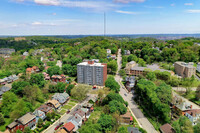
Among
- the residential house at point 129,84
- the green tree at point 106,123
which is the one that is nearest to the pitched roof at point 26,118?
the green tree at point 106,123

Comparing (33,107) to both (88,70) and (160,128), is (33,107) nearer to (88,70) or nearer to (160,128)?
(88,70)

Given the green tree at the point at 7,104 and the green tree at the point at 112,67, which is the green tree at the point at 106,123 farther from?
the green tree at the point at 112,67

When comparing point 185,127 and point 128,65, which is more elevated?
point 128,65

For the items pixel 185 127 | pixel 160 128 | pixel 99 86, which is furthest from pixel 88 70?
pixel 185 127

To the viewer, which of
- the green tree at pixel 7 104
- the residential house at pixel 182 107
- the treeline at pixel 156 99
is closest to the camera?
the treeline at pixel 156 99

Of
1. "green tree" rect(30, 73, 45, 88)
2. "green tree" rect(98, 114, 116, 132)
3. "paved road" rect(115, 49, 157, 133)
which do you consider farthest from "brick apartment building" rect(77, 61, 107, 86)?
"green tree" rect(98, 114, 116, 132)

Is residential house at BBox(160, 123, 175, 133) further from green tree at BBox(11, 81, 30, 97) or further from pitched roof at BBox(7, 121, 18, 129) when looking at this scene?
green tree at BBox(11, 81, 30, 97)

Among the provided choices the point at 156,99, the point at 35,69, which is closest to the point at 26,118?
the point at 156,99
